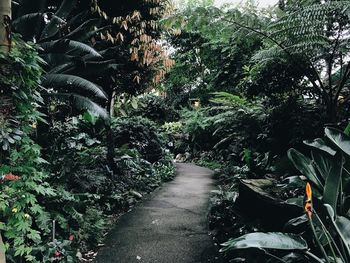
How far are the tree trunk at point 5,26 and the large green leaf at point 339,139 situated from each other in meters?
2.33

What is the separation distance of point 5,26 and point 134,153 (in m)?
5.39

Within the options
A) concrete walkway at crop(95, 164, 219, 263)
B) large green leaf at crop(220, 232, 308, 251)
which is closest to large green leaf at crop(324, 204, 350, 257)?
large green leaf at crop(220, 232, 308, 251)

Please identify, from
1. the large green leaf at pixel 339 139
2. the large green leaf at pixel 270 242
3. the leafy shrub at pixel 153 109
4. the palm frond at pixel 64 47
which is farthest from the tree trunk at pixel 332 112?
the leafy shrub at pixel 153 109

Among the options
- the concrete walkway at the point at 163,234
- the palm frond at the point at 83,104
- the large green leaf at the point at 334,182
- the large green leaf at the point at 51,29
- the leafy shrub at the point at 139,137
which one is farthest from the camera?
the leafy shrub at the point at 139,137

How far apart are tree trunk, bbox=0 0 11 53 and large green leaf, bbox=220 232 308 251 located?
2.05 metres

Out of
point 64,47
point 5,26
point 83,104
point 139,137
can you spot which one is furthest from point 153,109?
point 5,26

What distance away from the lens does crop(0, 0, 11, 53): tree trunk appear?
2076 mm

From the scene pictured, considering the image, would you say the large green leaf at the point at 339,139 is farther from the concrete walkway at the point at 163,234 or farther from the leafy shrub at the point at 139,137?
the leafy shrub at the point at 139,137

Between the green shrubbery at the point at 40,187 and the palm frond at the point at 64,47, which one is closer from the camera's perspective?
the green shrubbery at the point at 40,187

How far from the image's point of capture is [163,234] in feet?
12.9

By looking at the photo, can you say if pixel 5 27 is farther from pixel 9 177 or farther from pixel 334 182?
pixel 334 182

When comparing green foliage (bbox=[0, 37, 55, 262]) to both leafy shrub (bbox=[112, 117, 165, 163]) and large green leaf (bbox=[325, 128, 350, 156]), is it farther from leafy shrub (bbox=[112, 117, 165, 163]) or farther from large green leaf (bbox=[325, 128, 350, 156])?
leafy shrub (bbox=[112, 117, 165, 163])

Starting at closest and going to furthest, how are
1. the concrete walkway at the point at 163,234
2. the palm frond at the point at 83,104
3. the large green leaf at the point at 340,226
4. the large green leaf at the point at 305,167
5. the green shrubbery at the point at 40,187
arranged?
the large green leaf at the point at 340,226, the green shrubbery at the point at 40,187, the large green leaf at the point at 305,167, the concrete walkway at the point at 163,234, the palm frond at the point at 83,104

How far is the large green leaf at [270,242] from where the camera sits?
1.64m
